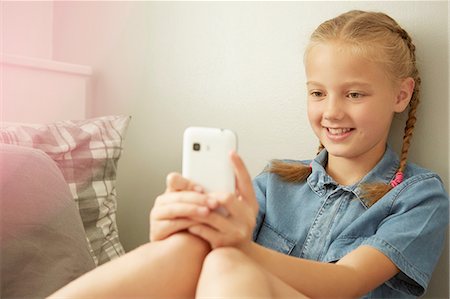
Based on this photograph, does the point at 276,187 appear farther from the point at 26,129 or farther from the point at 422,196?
the point at 26,129

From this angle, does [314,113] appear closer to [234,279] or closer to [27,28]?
[234,279]

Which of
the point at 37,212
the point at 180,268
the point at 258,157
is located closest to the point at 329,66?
the point at 258,157

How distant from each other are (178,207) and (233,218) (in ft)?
0.22

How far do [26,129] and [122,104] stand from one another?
0.34 metres

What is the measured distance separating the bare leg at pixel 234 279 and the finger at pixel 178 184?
8 cm

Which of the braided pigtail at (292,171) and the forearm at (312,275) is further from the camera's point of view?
the braided pigtail at (292,171)

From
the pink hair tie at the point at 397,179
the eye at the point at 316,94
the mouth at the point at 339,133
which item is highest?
the eye at the point at 316,94

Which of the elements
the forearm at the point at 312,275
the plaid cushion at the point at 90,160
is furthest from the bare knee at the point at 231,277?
the plaid cushion at the point at 90,160

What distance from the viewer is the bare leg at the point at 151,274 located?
25.2 inches

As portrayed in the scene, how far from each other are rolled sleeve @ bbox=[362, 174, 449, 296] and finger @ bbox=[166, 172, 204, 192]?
32 cm

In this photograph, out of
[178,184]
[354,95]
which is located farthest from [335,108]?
[178,184]

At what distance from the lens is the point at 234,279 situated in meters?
0.62

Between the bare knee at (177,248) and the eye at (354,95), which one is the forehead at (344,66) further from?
the bare knee at (177,248)

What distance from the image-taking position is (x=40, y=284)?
910mm
